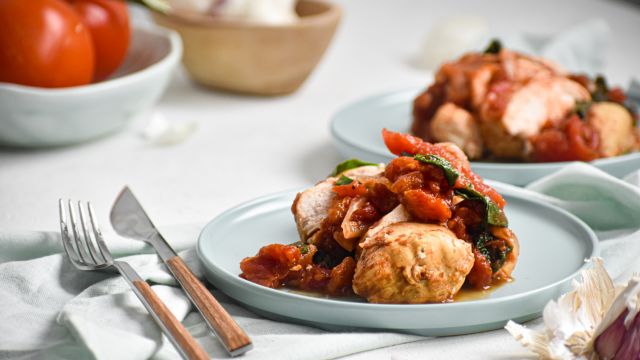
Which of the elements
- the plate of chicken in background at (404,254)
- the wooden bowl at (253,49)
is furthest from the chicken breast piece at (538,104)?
the wooden bowl at (253,49)

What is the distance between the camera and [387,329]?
80.4 inches

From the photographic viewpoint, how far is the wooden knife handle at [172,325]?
1807 millimetres

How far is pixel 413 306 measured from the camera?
1.98m

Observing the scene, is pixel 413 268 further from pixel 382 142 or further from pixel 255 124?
pixel 255 124

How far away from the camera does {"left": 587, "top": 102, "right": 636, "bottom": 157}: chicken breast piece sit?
10.5 feet

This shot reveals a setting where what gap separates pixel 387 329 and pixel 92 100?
6.29 feet

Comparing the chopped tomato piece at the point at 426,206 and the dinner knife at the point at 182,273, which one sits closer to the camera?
the dinner knife at the point at 182,273

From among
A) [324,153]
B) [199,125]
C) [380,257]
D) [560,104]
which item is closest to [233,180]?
[324,153]

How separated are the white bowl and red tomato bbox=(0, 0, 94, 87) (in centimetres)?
8

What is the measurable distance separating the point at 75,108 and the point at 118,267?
1.44 metres

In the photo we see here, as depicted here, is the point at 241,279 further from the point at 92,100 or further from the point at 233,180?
the point at 92,100

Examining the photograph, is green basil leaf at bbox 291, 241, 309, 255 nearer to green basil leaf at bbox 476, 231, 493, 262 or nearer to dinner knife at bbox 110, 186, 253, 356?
dinner knife at bbox 110, 186, 253, 356

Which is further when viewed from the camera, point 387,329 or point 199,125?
point 199,125

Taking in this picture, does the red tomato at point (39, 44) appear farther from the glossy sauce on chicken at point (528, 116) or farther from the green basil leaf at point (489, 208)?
the green basil leaf at point (489, 208)
